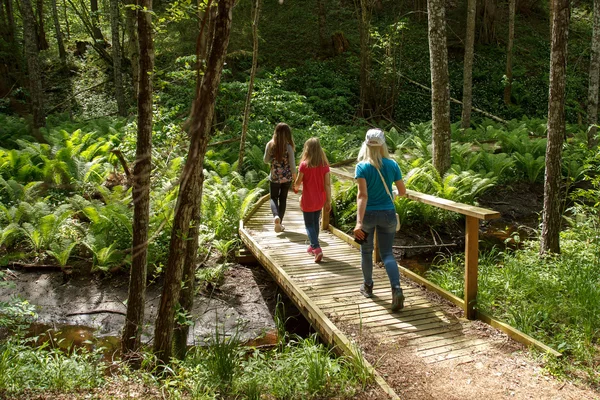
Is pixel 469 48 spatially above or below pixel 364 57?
below

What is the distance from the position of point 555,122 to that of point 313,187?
3.42 metres

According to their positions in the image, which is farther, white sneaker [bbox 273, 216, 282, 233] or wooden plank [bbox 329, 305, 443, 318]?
white sneaker [bbox 273, 216, 282, 233]

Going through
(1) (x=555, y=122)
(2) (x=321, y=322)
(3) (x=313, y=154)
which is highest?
(1) (x=555, y=122)

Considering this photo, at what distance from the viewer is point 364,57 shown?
19297 millimetres

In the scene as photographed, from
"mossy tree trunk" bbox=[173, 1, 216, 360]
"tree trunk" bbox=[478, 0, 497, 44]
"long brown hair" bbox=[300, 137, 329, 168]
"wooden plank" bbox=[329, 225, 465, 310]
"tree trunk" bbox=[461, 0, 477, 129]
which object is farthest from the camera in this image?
"tree trunk" bbox=[478, 0, 497, 44]

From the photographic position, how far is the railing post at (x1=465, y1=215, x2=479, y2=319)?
4.90 metres

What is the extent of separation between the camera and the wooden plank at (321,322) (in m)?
3.95

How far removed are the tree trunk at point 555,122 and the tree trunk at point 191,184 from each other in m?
4.64

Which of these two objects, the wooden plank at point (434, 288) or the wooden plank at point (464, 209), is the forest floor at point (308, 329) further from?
the wooden plank at point (464, 209)

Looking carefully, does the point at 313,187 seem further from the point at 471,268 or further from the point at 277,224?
the point at 471,268

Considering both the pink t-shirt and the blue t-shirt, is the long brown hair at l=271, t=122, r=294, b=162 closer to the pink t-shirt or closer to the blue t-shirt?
the pink t-shirt

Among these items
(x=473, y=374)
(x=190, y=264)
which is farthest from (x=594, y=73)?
(x=190, y=264)

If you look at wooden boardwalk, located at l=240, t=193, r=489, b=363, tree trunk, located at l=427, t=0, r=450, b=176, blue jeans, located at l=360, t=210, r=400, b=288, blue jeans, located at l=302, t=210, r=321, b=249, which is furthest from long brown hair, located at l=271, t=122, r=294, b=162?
tree trunk, located at l=427, t=0, r=450, b=176

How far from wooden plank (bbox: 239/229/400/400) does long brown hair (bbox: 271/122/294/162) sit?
1.55m
